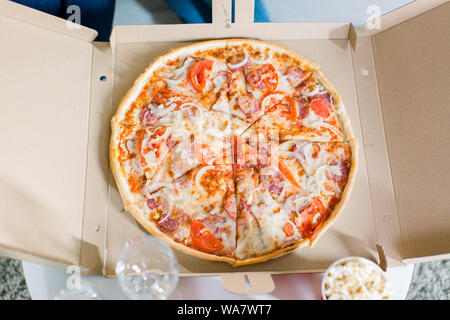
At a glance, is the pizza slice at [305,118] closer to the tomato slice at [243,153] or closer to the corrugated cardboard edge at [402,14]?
the tomato slice at [243,153]

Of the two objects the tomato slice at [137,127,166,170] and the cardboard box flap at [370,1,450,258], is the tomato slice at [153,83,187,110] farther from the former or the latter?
the cardboard box flap at [370,1,450,258]

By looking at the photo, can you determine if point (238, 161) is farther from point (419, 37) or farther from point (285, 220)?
point (419, 37)

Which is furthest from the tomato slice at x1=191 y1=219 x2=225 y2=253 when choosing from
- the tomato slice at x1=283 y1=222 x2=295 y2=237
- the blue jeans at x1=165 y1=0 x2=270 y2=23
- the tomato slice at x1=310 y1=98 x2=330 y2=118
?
the blue jeans at x1=165 y1=0 x2=270 y2=23

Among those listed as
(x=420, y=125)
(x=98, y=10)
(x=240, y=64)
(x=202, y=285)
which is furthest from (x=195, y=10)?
(x=202, y=285)

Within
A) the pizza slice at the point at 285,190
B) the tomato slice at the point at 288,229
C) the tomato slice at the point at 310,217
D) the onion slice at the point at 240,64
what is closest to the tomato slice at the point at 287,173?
the pizza slice at the point at 285,190

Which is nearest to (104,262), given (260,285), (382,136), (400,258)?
(260,285)
